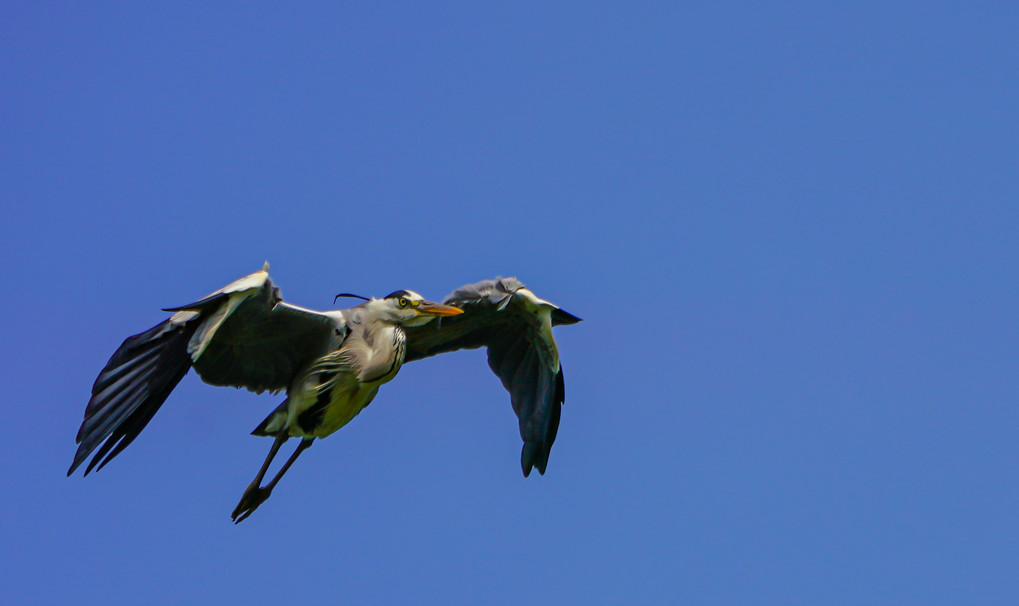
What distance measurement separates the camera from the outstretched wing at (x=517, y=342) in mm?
13898

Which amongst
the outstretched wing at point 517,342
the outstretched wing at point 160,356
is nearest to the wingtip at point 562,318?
the outstretched wing at point 517,342

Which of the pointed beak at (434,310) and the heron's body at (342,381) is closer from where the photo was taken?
the heron's body at (342,381)

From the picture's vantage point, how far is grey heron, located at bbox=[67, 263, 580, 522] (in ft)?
40.9

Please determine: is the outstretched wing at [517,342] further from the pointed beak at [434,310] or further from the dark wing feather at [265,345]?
the dark wing feather at [265,345]

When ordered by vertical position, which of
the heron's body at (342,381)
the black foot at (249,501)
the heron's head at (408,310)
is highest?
the heron's head at (408,310)

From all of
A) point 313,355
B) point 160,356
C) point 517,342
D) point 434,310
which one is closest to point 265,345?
point 313,355

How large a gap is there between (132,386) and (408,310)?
8.31 feet

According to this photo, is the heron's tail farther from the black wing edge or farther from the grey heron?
the black wing edge

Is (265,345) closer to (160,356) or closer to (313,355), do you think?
(313,355)

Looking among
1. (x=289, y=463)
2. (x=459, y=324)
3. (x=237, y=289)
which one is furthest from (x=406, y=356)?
(x=237, y=289)

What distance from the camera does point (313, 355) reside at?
13.8 m

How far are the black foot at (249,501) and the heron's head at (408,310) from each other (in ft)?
6.18

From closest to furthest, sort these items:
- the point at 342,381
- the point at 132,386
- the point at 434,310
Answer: the point at 132,386 → the point at 342,381 → the point at 434,310

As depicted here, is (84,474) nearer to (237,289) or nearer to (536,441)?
(237,289)
